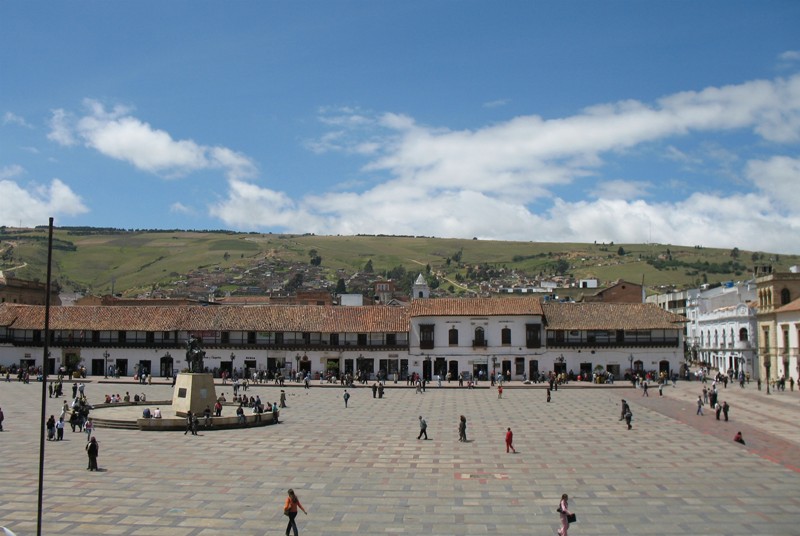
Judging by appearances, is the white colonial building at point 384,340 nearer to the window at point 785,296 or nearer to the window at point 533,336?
the window at point 533,336

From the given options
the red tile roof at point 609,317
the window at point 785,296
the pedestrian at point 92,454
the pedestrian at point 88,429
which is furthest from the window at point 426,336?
the pedestrian at point 92,454

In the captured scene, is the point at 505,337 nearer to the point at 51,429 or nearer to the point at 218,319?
the point at 218,319

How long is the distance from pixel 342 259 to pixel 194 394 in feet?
482

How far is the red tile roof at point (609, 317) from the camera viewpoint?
5738cm

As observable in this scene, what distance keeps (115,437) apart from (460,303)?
3620cm

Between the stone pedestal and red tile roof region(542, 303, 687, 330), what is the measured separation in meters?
32.6

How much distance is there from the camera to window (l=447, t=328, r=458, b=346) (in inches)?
2290

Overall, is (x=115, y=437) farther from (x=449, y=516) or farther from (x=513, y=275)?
(x=513, y=275)

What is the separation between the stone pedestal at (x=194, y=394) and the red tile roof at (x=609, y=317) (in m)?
32.6

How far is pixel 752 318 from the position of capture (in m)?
61.4

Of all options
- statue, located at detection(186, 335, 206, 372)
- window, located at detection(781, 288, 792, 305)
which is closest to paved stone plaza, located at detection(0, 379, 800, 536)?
statue, located at detection(186, 335, 206, 372)

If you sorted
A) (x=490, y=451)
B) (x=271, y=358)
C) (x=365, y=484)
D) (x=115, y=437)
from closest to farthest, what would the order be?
(x=365, y=484) < (x=490, y=451) < (x=115, y=437) < (x=271, y=358)

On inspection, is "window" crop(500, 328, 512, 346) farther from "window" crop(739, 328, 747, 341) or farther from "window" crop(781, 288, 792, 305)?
"window" crop(781, 288, 792, 305)

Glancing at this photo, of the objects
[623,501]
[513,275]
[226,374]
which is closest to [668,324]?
[226,374]
